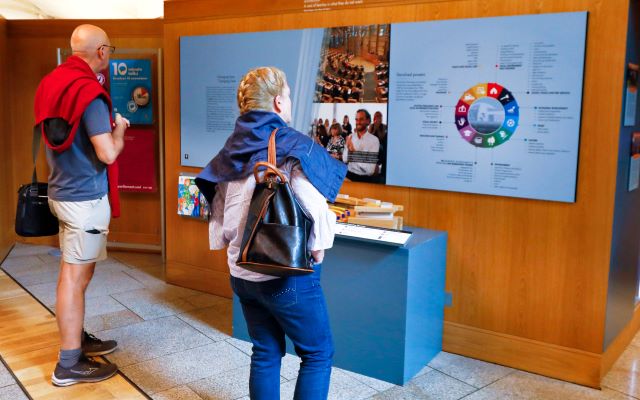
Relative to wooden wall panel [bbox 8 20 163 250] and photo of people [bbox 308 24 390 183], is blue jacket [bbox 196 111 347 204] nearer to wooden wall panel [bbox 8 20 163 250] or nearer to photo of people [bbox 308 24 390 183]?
photo of people [bbox 308 24 390 183]

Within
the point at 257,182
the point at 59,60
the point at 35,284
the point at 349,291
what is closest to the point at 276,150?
the point at 257,182

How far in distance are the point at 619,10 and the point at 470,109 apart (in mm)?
864

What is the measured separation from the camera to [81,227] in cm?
299

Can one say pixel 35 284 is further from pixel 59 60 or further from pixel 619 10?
pixel 619 10

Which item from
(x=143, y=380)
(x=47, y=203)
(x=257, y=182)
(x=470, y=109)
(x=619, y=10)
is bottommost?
(x=143, y=380)

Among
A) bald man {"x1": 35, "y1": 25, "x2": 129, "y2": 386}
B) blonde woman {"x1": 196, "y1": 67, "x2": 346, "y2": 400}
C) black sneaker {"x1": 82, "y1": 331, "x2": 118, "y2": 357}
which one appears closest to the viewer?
blonde woman {"x1": 196, "y1": 67, "x2": 346, "y2": 400}

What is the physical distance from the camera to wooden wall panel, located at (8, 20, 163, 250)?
6004 mm

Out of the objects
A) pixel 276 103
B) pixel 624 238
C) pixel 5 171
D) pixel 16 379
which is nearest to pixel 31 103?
pixel 5 171

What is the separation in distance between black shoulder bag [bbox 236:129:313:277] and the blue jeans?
0.46ft

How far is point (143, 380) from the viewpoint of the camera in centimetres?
315

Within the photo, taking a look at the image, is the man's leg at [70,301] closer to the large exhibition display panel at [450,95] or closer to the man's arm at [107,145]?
the man's arm at [107,145]

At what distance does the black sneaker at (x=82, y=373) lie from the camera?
10.1 feet

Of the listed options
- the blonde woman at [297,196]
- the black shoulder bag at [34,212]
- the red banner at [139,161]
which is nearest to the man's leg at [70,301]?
the black shoulder bag at [34,212]

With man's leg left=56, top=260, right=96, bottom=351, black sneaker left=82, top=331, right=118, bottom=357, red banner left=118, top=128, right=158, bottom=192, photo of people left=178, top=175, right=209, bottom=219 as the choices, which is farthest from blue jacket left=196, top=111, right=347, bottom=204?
red banner left=118, top=128, right=158, bottom=192
